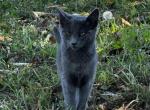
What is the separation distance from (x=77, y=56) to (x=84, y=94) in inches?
15.4

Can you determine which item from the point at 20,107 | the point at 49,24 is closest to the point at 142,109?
the point at 20,107

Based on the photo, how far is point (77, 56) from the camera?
5348mm

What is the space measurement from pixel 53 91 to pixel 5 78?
0.57m

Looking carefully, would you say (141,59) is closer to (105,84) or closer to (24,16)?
(105,84)

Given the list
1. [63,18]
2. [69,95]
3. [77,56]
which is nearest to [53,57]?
[69,95]

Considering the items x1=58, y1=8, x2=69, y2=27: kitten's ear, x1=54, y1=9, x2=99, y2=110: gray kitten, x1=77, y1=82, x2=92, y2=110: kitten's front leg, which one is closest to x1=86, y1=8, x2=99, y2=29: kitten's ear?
x1=54, y1=9, x2=99, y2=110: gray kitten

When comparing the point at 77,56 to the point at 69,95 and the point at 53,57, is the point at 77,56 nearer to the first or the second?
the point at 69,95

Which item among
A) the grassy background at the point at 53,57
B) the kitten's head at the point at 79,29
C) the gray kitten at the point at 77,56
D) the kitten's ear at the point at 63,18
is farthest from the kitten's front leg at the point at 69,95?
the kitten's ear at the point at 63,18

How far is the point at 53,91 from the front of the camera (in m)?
6.02

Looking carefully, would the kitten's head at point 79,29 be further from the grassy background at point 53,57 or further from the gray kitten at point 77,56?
the grassy background at point 53,57

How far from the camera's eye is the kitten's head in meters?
5.21

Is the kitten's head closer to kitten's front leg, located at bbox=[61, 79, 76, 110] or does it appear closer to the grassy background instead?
kitten's front leg, located at bbox=[61, 79, 76, 110]

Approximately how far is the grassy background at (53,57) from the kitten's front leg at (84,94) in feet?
0.79

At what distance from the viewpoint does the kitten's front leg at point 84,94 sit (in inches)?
215
